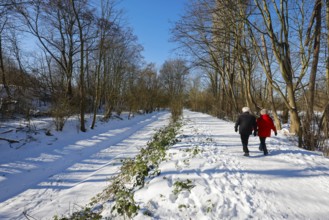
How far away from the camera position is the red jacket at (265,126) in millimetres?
6523

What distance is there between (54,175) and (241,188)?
596 cm

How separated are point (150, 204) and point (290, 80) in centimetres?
970

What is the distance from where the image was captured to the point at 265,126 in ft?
21.7

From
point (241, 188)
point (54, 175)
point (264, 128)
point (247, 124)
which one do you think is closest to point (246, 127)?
point (247, 124)

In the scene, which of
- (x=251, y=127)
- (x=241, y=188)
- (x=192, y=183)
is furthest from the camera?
(x=251, y=127)

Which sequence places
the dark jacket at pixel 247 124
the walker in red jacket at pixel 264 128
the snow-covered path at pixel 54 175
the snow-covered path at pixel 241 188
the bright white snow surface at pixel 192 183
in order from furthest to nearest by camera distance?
1. the walker in red jacket at pixel 264 128
2. the dark jacket at pixel 247 124
3. the snow-covered path at pixel 54 175
4. the bright white snow surface at pixel 192 183
5. the snow-covered path at pixel 241 188

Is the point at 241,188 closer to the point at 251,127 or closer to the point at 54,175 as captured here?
the point at 251,127

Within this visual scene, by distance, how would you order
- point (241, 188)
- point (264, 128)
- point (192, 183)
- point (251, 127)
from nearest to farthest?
point (241, 188), point (192, 183), point (251, 127), point (264, 128)

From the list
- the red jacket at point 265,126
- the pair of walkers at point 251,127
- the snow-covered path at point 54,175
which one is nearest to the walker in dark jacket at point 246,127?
the pair of walkers at point 251,127

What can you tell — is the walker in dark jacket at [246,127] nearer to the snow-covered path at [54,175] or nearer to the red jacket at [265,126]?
the red jacket at [265,126]

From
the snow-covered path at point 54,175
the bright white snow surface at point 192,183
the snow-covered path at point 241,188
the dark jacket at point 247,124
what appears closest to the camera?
the snow-covered path at point 241,188

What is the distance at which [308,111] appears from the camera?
8.32 metres

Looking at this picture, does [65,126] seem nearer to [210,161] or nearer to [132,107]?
[210,161]

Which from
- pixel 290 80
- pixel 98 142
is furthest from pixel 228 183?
pixel 98 142
